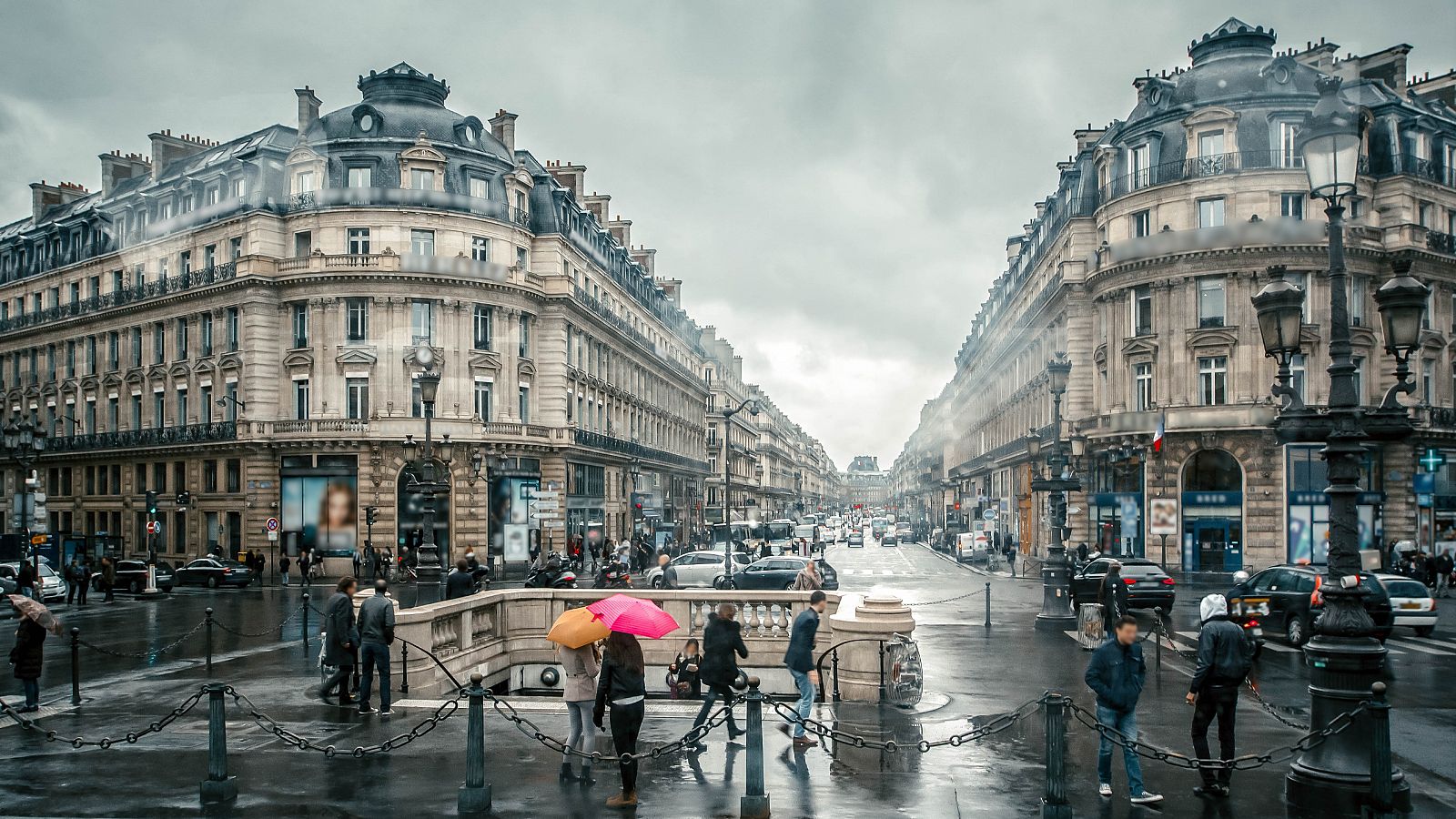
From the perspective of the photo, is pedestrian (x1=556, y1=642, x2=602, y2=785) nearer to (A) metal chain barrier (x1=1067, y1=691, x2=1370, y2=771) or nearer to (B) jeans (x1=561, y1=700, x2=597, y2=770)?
(B) jeans (x1=561, y1=700, x2=597, y2=770)

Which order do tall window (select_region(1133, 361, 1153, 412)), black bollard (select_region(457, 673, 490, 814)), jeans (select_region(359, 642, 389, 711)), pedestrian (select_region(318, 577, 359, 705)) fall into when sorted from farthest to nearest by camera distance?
tall window (select_region(1133, 361, 1153, 412)) → pedestrian (select_region(318, 577, 359, 705)) → jeans (select_region(359, 642, 389, 711)) → black bollard (select_region(457, 673, 490, 814))

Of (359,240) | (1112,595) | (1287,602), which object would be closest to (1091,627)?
(1112,595)

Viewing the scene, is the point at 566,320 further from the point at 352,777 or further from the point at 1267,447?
the point at 352,777

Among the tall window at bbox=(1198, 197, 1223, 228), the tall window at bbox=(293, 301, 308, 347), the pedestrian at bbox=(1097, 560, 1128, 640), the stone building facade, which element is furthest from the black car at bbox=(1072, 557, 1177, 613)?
the tall window at bbox=(293, 301, 308, 347)

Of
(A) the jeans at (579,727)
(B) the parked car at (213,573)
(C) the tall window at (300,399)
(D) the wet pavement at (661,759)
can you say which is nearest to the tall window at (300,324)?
(C) the tall window at (300,399)

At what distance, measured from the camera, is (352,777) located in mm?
10750

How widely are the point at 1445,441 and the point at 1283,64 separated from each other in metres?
17.5

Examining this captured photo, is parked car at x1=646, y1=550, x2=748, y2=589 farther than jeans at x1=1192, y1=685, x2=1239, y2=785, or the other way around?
parked car at x1=646, y1=550, x2=748, y2=589

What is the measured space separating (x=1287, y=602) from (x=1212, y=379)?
24259mm

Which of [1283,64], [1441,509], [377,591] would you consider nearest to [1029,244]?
[1283,64]

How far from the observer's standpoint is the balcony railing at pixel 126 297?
160 ft

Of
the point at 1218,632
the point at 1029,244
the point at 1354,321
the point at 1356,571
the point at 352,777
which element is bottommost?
the point at 352,777

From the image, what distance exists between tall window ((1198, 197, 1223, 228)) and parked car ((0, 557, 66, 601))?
1744 inches

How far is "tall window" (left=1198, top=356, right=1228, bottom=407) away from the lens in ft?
143
